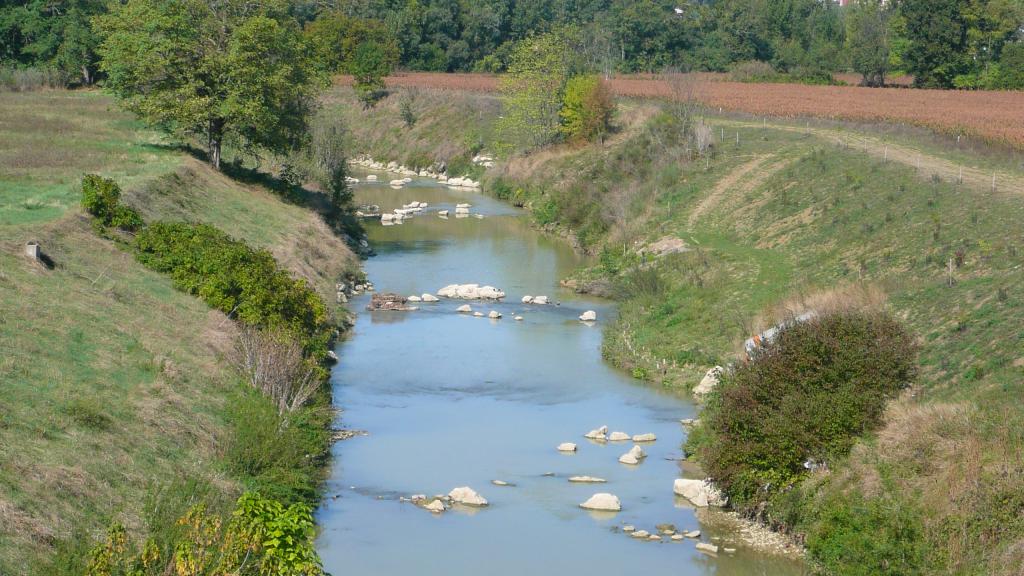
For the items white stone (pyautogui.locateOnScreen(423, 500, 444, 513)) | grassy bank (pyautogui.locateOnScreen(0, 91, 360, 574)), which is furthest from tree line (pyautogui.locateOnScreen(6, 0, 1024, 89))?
white stone (pyautogui.locateOnScreen(423, 500, 444, 513))

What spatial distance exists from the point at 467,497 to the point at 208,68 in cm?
3070

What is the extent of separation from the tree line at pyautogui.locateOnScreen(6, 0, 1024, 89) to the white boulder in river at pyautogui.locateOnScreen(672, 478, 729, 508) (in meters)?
66.6

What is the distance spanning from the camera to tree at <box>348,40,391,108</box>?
104312mm

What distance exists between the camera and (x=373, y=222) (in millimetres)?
67188

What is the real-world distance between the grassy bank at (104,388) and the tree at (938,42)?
6803cm

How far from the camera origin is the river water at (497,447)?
24297mm

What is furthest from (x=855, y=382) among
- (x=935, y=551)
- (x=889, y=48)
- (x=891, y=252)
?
(x=889, y=48)

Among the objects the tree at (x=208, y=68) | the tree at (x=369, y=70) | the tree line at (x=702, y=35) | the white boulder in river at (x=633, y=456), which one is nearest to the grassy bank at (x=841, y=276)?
the white boulder in river at (x=633, y=456)

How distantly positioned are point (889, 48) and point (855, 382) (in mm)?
89697

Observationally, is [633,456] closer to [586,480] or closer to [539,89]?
[586,480]

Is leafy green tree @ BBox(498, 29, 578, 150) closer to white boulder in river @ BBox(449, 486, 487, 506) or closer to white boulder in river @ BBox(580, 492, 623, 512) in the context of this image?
white boulder in river @ BBox(449, 486, 487, 506)

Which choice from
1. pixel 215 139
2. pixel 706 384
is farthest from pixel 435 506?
pixel 215 139

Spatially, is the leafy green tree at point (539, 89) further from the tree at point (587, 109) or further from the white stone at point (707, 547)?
the white stone at point (707, 547)

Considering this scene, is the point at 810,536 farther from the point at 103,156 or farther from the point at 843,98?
the point at 843,98
